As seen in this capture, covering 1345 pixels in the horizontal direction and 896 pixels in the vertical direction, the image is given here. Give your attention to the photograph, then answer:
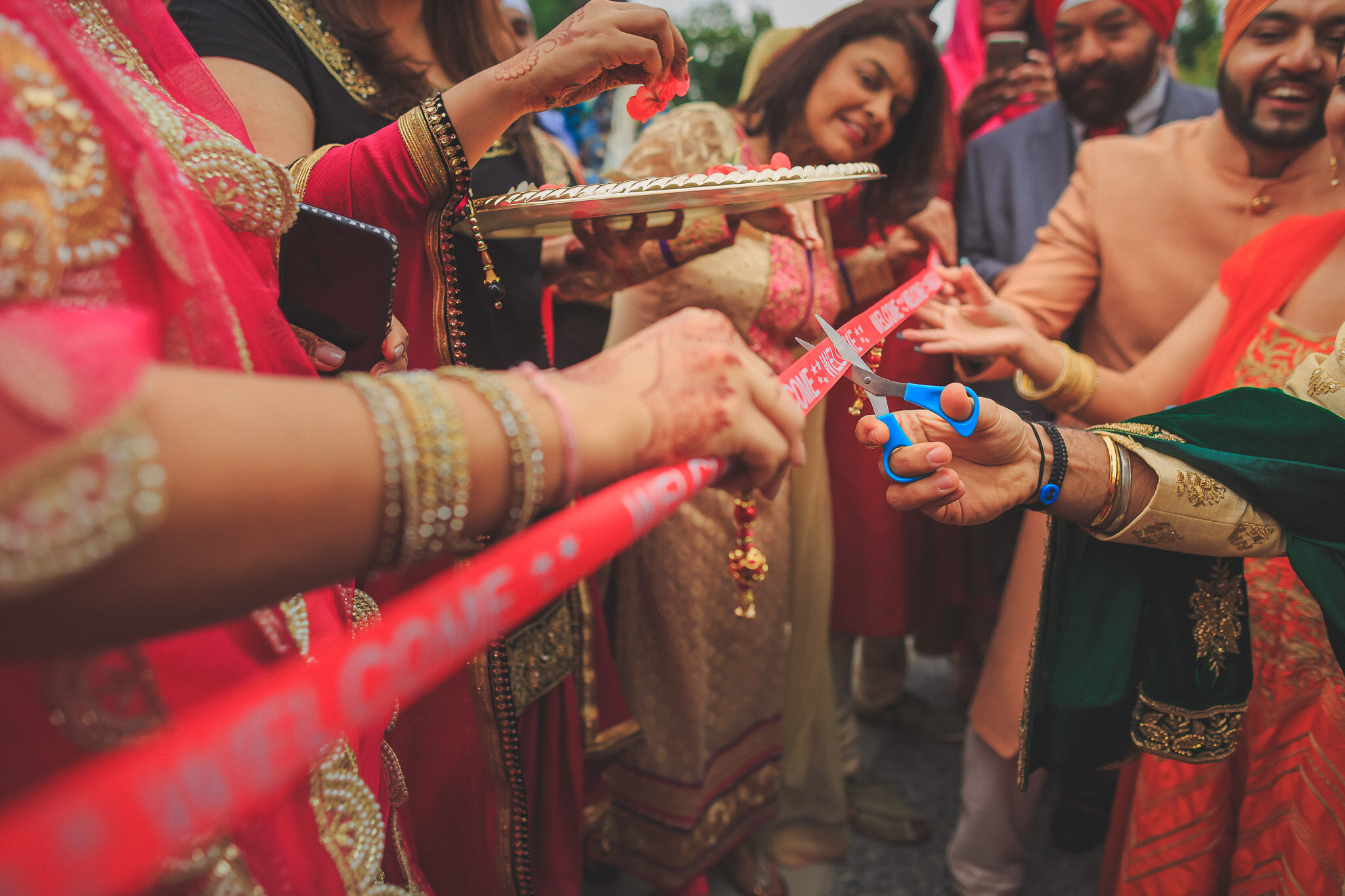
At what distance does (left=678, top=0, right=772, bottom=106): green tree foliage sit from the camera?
186 inches

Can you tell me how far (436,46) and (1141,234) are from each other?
1698 mm

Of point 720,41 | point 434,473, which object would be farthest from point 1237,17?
point 720,41

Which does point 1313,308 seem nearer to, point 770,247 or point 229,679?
point 770,247

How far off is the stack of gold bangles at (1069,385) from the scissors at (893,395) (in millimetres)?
638

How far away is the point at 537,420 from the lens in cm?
51

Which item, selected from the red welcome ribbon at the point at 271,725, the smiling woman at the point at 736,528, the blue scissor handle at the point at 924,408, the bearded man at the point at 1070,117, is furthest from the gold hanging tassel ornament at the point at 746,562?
the bearded man at the point at 1070,117

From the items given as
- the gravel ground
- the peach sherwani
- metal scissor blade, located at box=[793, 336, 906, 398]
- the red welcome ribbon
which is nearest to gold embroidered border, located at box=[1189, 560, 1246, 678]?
the peach sherwani

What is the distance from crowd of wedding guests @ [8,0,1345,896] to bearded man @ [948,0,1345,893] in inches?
0.4

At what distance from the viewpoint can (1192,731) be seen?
3.52 ft

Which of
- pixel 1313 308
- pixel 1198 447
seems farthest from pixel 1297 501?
pixel 1313 308

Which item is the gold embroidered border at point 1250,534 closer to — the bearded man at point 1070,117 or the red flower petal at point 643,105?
the red flower petal at point 643,105

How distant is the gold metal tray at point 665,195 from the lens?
0.94m

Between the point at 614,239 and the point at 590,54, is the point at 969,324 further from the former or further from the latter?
the point at 590,54

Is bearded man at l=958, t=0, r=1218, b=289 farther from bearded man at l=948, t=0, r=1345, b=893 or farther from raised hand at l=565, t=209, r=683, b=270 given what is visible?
raised hand at l=565, t=209, r=683, b=270
